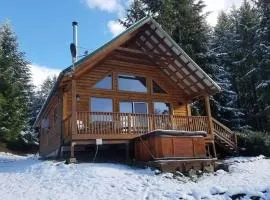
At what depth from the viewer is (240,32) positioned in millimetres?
35438

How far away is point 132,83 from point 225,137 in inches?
258

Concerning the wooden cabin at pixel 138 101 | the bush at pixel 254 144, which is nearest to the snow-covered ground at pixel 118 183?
the wooden cabin at pixel 138 101

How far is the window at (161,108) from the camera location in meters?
22.9

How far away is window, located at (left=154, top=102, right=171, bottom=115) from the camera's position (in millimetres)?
22859

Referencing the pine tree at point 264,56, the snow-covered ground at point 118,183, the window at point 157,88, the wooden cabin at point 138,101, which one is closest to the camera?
the snow-covered ground at point 118,183

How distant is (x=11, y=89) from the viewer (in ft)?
128

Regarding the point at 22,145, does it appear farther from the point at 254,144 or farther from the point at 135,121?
the point at 254,144

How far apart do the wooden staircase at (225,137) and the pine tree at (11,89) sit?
22.3 m

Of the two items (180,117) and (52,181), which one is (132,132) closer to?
(180,117)

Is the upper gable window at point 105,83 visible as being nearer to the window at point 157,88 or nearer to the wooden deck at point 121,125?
the wooden deck at point 121,125

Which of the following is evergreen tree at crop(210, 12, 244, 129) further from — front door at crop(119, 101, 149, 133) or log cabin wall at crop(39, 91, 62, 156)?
log cabin wall at crop(39, 91, 62, 156)

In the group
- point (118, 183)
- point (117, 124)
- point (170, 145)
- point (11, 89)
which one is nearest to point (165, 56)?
point (117, 124)

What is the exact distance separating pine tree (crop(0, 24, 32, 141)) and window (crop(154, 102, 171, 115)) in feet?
64.0

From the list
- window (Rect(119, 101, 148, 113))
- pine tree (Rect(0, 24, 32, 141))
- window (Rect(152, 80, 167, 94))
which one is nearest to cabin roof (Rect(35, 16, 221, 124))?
window (Rect(152, 80, 167, 94))
